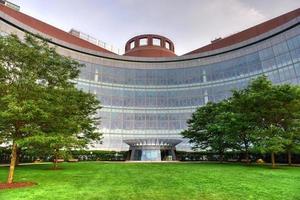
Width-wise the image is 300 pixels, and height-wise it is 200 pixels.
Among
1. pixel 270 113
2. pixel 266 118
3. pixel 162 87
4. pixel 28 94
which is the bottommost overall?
pixel 28 94

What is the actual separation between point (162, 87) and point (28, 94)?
156 ft

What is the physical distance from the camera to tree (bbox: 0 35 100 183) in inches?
495

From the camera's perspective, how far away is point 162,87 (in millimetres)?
60500

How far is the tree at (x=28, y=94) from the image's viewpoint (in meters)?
12.6

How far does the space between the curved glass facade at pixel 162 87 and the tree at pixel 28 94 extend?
3878cm

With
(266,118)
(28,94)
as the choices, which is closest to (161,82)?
(266,118)

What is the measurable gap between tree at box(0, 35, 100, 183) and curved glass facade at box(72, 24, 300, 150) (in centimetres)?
3878

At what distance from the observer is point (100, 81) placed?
56.8 m

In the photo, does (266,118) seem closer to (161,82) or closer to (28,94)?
(28,94)

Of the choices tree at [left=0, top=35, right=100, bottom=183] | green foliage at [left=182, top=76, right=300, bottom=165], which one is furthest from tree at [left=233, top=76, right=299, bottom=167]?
tree at [left=0, top=35, right=100, bottom=183]

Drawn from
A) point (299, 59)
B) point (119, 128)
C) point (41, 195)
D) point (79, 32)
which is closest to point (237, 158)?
point (299, 59)

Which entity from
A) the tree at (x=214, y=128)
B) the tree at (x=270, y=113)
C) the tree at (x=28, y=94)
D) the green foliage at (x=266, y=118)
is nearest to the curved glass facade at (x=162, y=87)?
the tree at (x=214, y=128)

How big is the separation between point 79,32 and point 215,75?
34.0m

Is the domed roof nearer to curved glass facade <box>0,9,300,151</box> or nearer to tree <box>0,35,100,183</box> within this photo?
curved glass facade <box>0,9,300,151</box>
